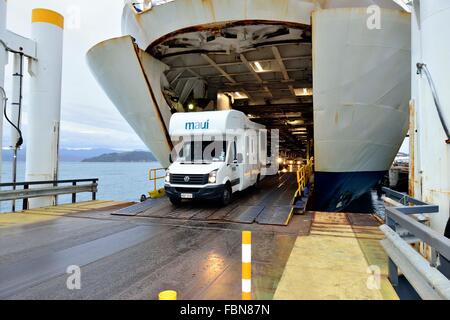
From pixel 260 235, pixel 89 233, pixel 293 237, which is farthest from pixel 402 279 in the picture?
pixel 89 233

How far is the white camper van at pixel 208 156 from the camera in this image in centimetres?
975

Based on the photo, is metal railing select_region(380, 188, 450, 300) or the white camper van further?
the white camper van

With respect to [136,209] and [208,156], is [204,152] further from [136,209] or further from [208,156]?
[136,209]

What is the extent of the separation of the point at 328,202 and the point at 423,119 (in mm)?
8842

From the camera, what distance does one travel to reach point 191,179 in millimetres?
9781

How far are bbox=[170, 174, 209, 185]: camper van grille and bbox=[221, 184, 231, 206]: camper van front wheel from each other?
2.91 feet

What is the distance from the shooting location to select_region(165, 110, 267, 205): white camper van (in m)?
9.75

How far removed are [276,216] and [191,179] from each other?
299 centimetres

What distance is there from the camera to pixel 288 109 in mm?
26969

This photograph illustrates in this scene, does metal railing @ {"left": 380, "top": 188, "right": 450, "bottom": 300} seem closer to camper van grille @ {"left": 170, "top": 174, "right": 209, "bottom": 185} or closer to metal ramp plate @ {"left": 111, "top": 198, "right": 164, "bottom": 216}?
camper van grille @ {"left": 170, "top": 174, "right": 209, "bottom": 185}

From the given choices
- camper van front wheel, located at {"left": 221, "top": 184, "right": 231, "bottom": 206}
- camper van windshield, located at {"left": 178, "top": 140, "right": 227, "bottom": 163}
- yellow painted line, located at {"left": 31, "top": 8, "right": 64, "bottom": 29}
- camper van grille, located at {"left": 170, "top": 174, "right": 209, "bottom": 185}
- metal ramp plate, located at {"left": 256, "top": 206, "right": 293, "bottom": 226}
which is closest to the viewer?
metal ramp plate, located at {"left": 256, "top": 206, "right": 293, "bottom": 226}

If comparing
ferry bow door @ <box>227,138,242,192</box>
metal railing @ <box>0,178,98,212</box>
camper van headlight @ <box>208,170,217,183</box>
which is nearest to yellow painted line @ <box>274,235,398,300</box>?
camper van headlight @ <box>208,170,217,183</box>

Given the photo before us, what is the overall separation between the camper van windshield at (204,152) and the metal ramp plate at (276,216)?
96.0 inches

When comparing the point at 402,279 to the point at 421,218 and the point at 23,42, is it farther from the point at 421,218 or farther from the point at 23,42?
the point at 23,42
